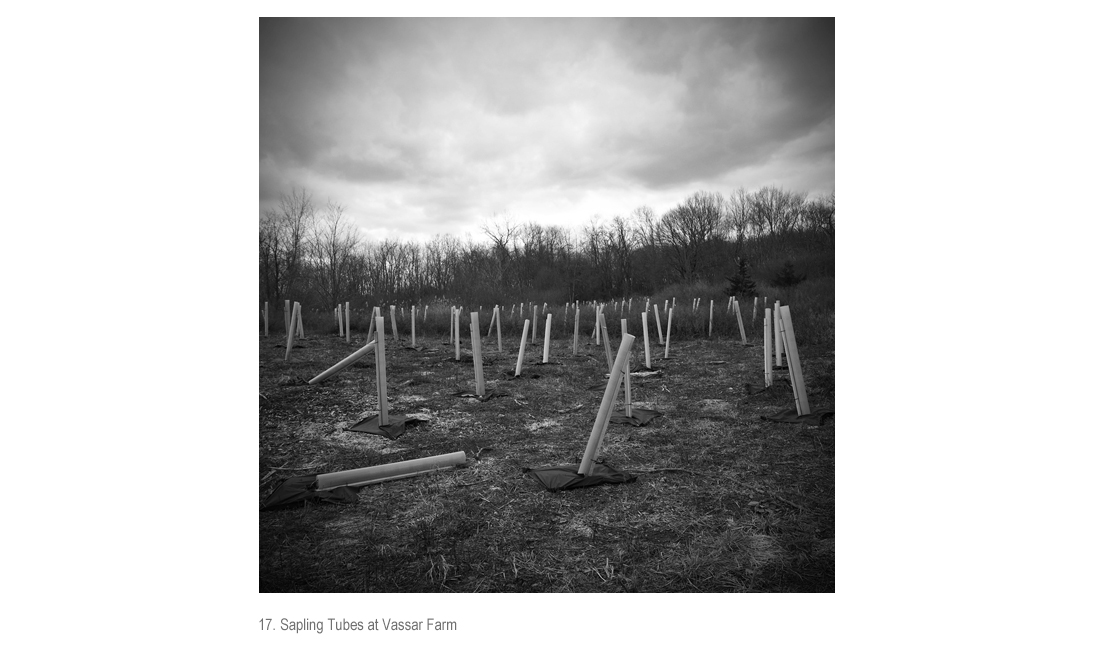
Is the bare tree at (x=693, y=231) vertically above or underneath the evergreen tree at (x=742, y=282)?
above

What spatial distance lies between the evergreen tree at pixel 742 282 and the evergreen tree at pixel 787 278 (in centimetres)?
140

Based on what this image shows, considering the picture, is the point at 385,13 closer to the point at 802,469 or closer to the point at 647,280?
the point at 802,469

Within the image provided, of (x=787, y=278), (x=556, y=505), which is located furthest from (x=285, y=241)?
(x=787, y=278)

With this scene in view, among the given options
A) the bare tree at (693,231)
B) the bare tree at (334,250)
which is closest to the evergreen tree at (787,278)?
the bare tree at (693,231)

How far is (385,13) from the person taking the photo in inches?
78.7

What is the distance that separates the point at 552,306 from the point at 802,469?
24.9 feet

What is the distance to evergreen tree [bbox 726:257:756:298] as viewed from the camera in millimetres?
5213

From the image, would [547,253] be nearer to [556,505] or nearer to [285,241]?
[285,241]

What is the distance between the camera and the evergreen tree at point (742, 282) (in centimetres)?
521

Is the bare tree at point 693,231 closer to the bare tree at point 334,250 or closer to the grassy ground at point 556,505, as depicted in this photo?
the grassy ground at point 556,505

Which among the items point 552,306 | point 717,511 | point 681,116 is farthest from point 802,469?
point 552,306

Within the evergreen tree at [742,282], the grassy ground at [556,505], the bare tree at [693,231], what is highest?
the bare tree at [693,231]

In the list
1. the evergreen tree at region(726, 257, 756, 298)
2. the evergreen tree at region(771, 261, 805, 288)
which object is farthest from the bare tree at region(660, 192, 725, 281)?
the evergreen tree at region(771, 261, 805, 288)

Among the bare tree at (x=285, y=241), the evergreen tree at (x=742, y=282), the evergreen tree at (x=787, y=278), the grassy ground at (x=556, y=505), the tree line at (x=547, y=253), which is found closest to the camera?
the grassy ground at (x=556, y=505)
